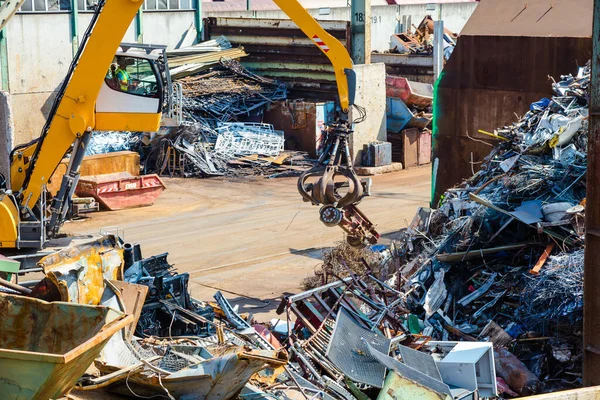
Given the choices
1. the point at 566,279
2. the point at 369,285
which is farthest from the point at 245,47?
the point at 566,279

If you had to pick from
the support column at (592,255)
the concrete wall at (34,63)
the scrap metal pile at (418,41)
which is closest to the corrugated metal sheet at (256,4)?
the scrap metal pile at (418,41)

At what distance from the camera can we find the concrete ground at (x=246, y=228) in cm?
1350

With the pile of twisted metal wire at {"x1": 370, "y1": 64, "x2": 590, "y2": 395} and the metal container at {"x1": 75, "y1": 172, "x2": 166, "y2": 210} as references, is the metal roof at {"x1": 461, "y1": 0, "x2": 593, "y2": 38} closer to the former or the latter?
the pile of twisted metal wire at {"x1": 370, "y1": 64, "x2": 590, "y2": 395}

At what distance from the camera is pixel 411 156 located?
2331 centimetres

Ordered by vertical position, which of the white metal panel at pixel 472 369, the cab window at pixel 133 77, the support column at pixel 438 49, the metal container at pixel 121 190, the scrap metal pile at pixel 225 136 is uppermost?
the support column at pixel 438 49

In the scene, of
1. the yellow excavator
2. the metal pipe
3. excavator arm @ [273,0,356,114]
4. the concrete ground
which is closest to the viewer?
the yellow excavator

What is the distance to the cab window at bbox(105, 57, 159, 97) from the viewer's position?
13305mm

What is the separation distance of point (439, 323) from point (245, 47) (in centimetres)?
1684

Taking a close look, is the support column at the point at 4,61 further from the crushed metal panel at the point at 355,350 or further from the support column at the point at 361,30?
the crushed metal panel at the point at 355,350

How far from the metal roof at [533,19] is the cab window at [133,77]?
16.9 feet

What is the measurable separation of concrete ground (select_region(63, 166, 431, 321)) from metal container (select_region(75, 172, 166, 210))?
0.25 meters

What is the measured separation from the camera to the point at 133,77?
44.0 feet

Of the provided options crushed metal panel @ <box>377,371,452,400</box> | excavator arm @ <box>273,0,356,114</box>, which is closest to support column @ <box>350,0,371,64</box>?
excavator arm @ <box>273,0,356,114</box>

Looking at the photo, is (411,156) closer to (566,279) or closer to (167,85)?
(167,85)
